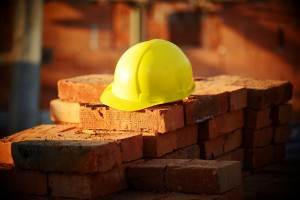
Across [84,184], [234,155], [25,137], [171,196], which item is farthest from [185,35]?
[84,184]

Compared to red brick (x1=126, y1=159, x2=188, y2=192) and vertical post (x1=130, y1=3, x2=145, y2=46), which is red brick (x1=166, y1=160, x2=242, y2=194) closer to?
red brick (x1=126, y1=159, x2=188, y2=192)

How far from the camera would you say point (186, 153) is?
6.94m

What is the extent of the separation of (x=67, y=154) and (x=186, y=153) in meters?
1.52

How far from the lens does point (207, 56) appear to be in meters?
15.8

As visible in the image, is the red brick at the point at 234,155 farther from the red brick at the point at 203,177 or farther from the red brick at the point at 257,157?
the red brick at the point at 203,177

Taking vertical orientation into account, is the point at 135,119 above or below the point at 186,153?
above

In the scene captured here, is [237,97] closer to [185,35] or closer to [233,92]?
[233,92]

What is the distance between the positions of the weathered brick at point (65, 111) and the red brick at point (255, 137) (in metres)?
1.76

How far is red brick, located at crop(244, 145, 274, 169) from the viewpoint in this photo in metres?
7.97

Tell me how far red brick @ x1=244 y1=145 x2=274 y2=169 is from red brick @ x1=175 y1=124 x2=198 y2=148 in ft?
3.32

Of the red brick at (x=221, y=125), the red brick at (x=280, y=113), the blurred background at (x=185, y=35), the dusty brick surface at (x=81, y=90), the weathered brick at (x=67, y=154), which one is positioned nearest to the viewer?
the weathered brick at (x=67, y=154)

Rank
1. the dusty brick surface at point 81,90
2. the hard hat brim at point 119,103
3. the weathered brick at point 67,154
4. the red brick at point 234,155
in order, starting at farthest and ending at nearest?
the red brick at point 234,155 → the dusty brick surface at point 81,90 → the hard hat brim at point 119,103 → the weathered brick at point 67,154

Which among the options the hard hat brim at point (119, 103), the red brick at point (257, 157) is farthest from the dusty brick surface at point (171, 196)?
the red brick at point (257, 157)

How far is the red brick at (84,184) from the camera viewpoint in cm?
573
